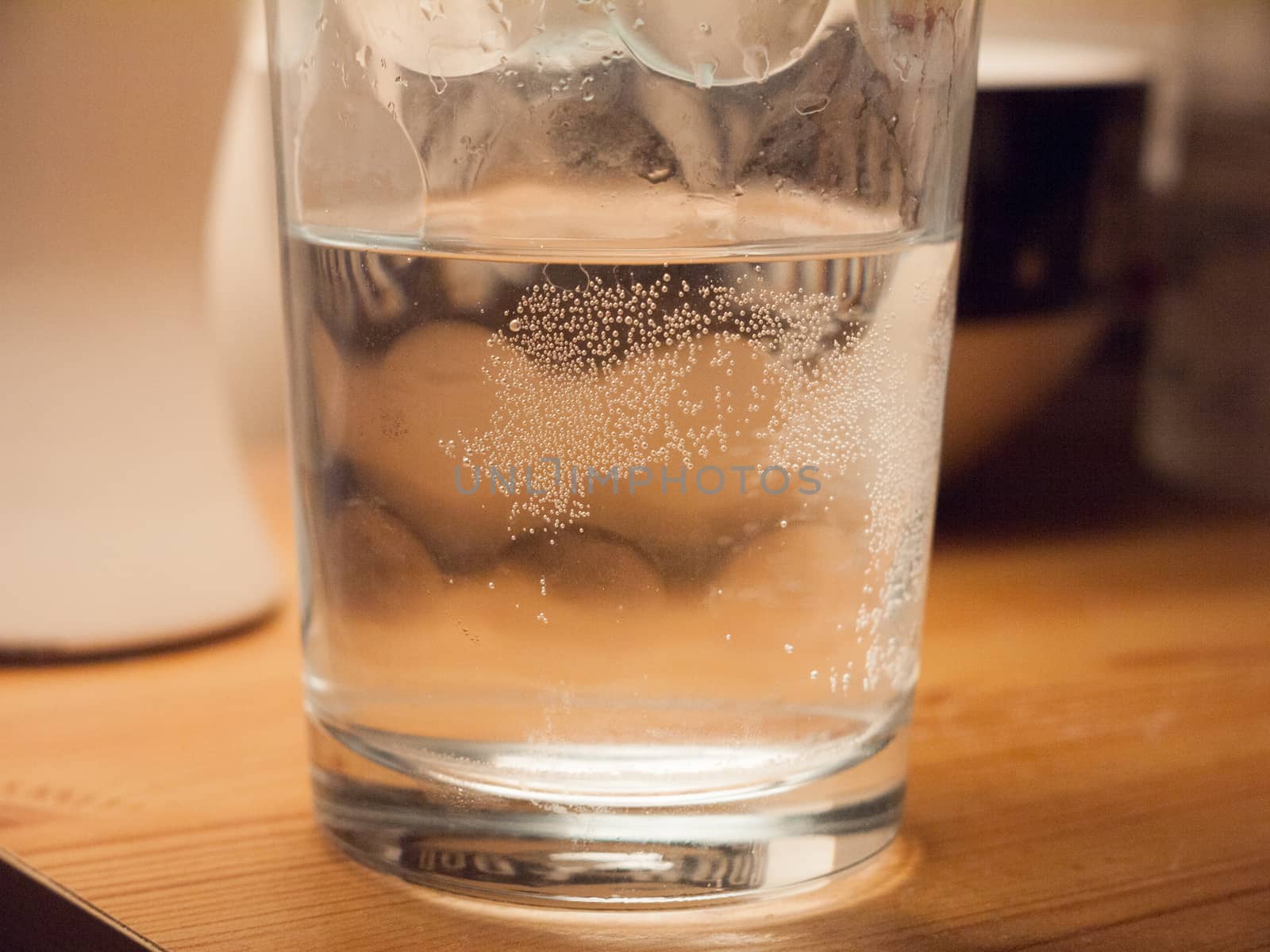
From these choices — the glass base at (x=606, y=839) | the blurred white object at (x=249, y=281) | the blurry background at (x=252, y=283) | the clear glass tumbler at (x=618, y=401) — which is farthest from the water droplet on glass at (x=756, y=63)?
the blurred white object at (x=249, y=281)

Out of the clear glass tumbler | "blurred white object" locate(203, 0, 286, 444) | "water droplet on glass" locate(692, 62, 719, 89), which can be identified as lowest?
"blurred white object" locate(203, 0, 286, 444)

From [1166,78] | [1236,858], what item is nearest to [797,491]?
[1236,858]

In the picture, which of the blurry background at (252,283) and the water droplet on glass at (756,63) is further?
the blurry background at (252,283)

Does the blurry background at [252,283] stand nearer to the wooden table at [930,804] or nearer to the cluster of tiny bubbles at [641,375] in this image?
the wooden table at [930,804]

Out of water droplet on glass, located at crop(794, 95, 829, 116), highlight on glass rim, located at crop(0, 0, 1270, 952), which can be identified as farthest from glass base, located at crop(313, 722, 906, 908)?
water droplet on glass, located at crop(794, 95, 829, 116)

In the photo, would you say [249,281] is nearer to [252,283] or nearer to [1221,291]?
[252,283]

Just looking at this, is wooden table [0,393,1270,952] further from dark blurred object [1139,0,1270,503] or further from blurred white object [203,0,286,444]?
blurred white object [203,0,286,444]
